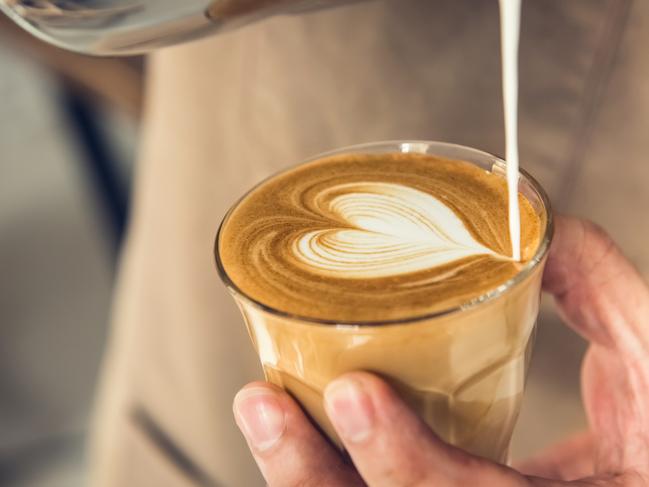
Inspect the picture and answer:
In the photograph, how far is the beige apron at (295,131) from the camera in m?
0.76

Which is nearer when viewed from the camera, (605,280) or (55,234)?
(605,280)

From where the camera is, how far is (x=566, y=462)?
0.77 m

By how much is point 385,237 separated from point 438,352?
10 cm

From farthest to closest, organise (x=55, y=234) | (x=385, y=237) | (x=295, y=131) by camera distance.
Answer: (x=55, y=234) → (x=295, y=131) → (x=385, y=237)

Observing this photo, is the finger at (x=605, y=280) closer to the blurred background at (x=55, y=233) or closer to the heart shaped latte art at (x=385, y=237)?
the heart shaped latte art at (x=385, y=237)

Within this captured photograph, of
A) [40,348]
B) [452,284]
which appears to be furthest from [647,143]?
[40,348]

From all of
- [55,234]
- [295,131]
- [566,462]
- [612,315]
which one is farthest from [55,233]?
[612,315]

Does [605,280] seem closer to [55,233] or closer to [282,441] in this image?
[282,441]

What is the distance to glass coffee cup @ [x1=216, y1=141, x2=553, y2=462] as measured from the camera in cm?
47

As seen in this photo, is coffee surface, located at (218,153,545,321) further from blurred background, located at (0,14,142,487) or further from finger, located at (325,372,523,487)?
blurred background, located at (0,14,142,487)

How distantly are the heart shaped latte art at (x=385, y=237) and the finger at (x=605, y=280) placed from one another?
0.37 feet

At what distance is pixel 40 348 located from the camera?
1952 millimetres

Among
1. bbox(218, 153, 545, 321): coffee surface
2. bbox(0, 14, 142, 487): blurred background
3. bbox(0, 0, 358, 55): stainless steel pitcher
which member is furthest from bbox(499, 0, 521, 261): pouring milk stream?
bbox(0, 14, 142, 487): blurred background

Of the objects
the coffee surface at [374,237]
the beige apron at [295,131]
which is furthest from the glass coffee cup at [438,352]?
the beige apron at [295,131]
